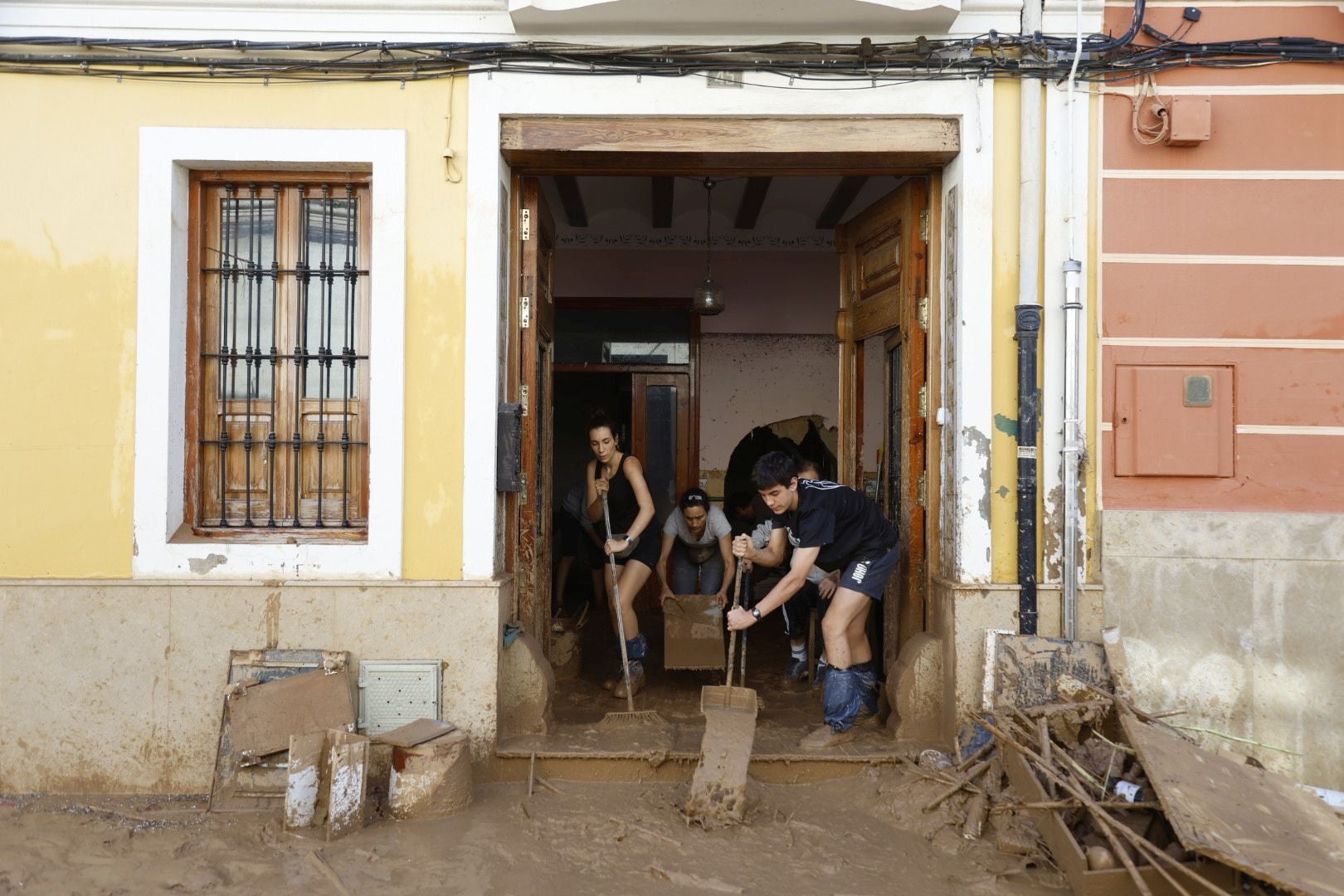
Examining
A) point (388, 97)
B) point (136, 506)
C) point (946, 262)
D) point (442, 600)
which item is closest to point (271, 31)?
point (388, 97)

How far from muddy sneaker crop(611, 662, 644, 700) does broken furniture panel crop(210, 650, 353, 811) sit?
1876 mm

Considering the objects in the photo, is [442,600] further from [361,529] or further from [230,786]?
[230,786]

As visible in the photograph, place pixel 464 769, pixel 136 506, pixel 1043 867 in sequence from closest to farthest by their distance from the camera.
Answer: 1. pixel 1043 867
2. pixel 464 769
3. pixel 136 506

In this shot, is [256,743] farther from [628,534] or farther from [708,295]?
[708,295]

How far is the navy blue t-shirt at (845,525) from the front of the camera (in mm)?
5094

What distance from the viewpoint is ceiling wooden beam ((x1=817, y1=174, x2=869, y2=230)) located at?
6.83 meters

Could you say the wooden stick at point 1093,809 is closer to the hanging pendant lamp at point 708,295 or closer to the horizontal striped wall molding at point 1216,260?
the horizontal striped wall molding at point 1216,260

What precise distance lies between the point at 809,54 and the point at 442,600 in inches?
131

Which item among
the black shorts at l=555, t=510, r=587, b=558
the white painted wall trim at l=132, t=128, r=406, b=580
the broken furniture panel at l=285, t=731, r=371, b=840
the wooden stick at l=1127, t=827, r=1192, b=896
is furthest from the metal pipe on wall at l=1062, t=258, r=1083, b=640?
the black shorts at l=555, t=510, r=587, b=558

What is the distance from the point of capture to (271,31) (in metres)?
4.62

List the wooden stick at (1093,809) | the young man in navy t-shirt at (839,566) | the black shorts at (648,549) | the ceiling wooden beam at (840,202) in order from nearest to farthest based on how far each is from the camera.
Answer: the wooden stick at (1093,809)
the young man in navy t-shirt at (839,566)
the black shorts at (648,549)
the ceiling wooden beam at (840,202)

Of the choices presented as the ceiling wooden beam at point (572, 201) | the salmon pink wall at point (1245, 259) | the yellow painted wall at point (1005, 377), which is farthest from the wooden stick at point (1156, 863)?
the ceiling wooden beam at point (572, 201)

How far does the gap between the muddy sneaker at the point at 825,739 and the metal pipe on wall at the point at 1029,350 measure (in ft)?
3.52

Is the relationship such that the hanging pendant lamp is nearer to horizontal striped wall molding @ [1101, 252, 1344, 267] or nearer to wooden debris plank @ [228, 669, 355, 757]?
horizontal striped wall molding @ [1101, 252, 1344, 267]
